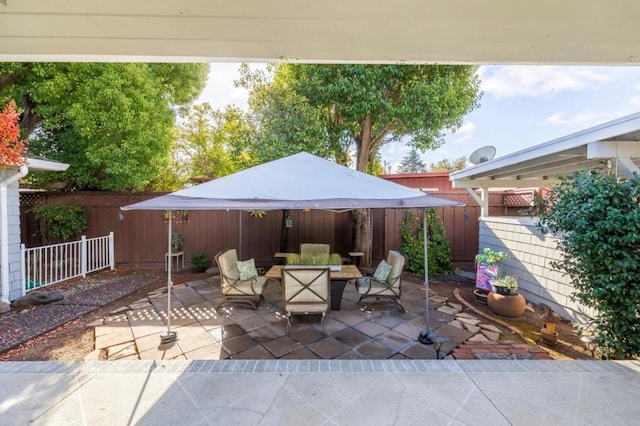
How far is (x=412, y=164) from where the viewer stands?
38.7m

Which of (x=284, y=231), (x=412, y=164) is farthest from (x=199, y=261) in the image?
(x=412, y=164)

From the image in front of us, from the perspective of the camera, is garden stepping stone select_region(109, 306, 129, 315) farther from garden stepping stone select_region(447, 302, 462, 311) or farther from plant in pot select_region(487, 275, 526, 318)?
plant in pot select_region(487, 275, 526, 318)

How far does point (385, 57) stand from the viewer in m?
2.30

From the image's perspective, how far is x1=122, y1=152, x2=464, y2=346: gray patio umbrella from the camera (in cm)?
320

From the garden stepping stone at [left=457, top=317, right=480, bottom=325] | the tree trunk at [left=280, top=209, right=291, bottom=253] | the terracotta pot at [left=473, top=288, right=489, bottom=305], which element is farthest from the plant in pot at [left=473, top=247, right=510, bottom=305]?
the tree trunk at [left=280, top=209, right=291, bottom=253]

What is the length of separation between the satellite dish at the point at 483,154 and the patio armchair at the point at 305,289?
5022 millimetres

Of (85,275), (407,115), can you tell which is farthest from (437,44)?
(85,275)

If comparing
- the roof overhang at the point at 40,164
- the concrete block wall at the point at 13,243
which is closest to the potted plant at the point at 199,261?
the concrete block wall at the point at 13,243

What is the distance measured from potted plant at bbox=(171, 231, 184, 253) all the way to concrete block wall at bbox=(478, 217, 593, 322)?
26.1 feet

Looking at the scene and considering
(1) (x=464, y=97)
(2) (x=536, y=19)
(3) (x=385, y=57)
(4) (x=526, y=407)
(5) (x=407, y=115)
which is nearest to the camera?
Answer: (2) (x=536, y=19)

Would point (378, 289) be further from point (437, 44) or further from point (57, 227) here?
point (57, 227)

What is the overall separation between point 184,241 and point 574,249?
8.18 metres

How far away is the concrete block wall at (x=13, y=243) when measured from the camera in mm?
4914

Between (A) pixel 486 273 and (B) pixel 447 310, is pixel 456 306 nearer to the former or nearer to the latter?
(B) pixel 447 310
